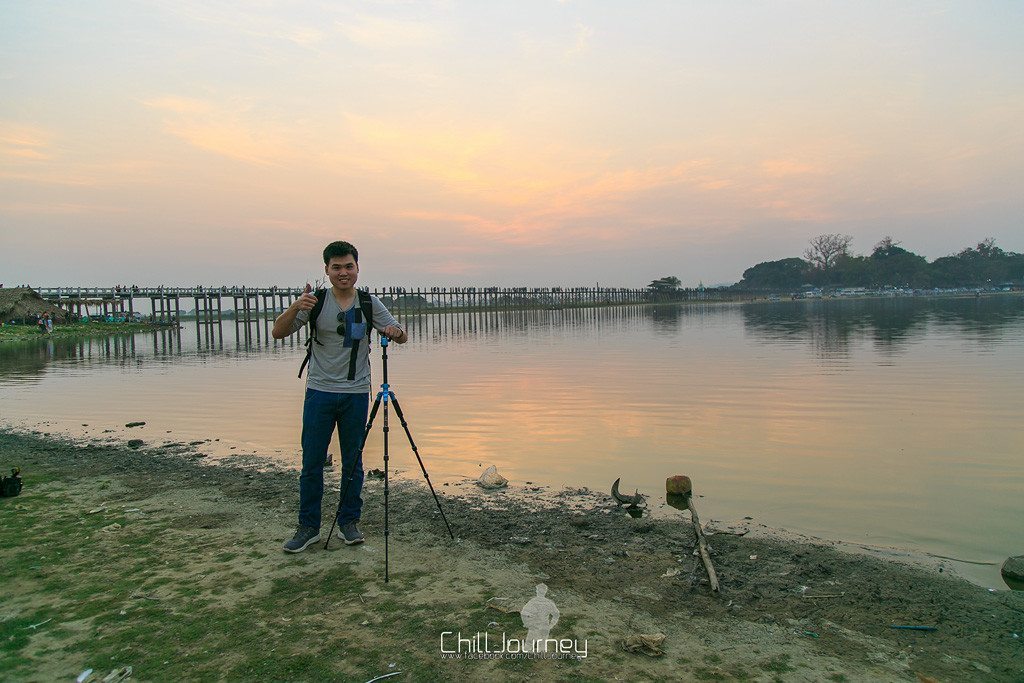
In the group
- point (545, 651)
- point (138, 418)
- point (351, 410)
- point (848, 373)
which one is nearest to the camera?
point (545, 651)

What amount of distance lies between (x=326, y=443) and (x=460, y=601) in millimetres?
1792

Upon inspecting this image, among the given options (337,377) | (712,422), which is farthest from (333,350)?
(712,422)

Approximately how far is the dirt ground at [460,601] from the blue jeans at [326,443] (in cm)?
37

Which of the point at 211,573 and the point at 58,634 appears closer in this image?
the point at 58,634

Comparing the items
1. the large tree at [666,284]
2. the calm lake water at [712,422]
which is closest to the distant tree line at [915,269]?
the large tree at [666,284]

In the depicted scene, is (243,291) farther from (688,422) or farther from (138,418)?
(688,422)

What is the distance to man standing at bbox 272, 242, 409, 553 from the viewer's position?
507cm

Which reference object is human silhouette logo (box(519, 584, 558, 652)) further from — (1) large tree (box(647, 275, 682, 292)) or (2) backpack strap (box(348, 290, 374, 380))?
(1) large tree (box(647, 275, 682, 292))

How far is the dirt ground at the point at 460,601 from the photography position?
3.42 meters

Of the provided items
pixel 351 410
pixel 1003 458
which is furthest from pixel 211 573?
pixel 1003 458

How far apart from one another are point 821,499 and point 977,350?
789 inches

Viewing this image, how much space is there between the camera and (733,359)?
2228 centimetres

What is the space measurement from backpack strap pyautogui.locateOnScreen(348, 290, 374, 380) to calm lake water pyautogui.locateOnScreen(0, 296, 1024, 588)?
11.1ft

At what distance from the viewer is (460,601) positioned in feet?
13.7
